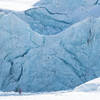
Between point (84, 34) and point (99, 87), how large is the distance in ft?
16.3

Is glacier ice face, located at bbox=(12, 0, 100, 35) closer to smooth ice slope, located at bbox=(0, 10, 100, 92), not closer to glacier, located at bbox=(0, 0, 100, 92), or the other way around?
glacier, located at bbox=(0, 0, 100, 92)

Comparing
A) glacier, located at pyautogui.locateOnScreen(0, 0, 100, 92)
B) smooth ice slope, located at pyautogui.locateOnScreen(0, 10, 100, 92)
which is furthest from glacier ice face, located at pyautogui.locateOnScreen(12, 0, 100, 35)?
smooth ice slope, located at pyautogui.locateOnScreen(0, 10, 100, 92)

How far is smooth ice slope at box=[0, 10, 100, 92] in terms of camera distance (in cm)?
1040

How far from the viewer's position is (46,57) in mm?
10797

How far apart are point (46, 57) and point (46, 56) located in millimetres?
46

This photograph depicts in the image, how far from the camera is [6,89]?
34.0 feet

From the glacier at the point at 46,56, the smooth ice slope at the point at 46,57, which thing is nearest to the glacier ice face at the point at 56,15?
the glacier at the point at 46,56

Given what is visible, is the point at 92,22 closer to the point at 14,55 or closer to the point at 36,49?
the point at 36,49

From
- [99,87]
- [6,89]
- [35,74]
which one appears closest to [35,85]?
[35,74]

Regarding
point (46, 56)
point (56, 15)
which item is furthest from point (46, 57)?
point (56, 15)

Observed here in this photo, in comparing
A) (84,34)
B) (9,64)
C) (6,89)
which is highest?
(84,34)

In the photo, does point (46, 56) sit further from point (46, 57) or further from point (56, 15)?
point (56, 15)

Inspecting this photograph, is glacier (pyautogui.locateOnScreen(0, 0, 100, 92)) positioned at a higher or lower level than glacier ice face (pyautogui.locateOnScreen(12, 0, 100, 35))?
lower

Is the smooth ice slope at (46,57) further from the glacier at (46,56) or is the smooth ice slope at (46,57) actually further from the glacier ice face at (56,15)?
the glacier ice face at (56,15)
